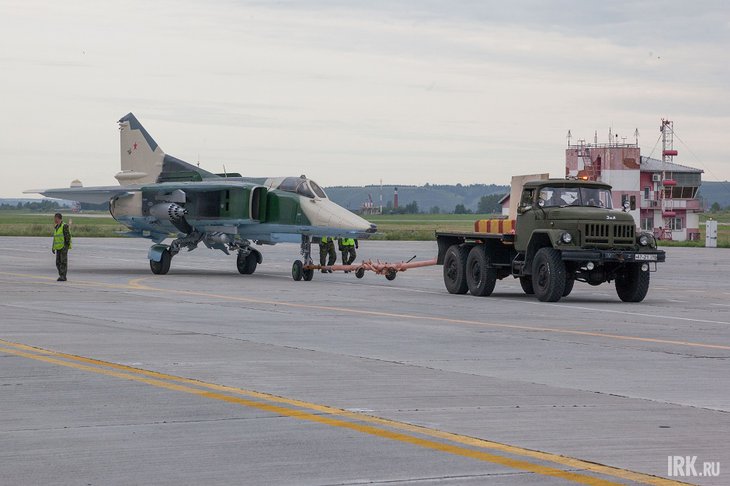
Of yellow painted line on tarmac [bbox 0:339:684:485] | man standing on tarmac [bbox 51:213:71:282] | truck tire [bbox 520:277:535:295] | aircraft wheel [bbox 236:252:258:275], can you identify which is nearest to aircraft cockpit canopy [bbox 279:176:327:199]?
aircraft wheel [bbox 236:252:258:275]

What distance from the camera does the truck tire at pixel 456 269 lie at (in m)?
26.8

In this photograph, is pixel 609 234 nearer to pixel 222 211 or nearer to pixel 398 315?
pixel 398 315

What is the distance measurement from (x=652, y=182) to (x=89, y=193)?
8296 cm

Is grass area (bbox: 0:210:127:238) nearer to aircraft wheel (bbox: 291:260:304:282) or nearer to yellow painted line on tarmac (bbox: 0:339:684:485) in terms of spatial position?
aircraft wheel (bbox: 291:260:304:282)

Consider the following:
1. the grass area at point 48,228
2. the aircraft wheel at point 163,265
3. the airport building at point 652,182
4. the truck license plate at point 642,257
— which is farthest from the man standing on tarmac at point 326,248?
the airport building at point 652,182

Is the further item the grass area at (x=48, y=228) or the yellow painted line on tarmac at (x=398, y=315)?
the grass area at (x=48, y=228)

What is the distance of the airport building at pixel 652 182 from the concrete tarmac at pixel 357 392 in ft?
264

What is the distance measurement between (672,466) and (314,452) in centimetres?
240

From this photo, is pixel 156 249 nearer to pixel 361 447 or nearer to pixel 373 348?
pixel 373 348


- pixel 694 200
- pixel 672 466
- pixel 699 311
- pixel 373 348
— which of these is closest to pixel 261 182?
pixel 699 311

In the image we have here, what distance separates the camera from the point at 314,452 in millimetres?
8156
